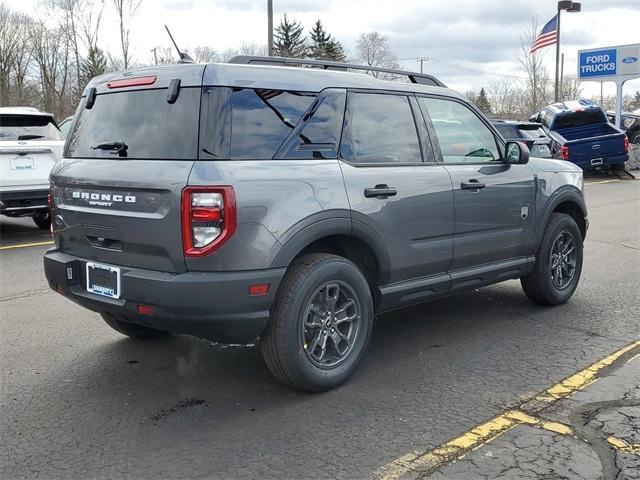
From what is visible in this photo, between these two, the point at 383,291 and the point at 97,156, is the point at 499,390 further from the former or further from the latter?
the point at 97,156

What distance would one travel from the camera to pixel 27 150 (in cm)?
924

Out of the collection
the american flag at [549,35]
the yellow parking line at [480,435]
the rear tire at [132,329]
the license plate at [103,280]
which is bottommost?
the yellow parking line at [480,435]

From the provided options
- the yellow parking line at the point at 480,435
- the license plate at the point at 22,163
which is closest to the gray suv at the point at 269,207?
the yellow parking line at the point at 480,435

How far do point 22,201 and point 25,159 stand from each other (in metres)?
0.61

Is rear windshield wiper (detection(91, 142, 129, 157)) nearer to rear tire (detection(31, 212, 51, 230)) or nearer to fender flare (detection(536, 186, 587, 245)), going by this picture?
fender flare (detection(536, 186, 587, 245))

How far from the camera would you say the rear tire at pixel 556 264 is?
219 inches

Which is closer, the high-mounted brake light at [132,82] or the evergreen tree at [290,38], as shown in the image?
the high-mounted brake light at [132,82]

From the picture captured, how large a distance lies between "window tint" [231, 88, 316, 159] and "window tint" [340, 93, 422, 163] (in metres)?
0.43

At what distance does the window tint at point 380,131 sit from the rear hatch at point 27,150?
254 inches

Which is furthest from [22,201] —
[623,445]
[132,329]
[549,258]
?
[623,445]

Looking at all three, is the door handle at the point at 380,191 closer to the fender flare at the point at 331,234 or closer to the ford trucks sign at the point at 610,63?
the fender flare at the point at 331,234

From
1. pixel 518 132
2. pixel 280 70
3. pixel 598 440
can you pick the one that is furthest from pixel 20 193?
pixel 518 132

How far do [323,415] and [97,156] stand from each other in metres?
2.08

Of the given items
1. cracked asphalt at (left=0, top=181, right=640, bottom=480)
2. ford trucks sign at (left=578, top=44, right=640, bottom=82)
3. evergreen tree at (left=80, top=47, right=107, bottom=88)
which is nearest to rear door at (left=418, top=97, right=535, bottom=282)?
cracked asphalt at (left=0, top=181, right=640, bottom=480)
